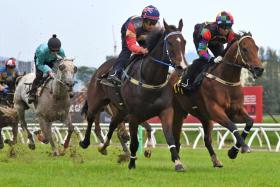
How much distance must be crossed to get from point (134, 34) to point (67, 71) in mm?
2839

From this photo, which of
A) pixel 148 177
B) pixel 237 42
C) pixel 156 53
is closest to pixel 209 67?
pixel 237 42

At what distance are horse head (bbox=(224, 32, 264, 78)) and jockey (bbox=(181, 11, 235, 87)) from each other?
11.2 inches

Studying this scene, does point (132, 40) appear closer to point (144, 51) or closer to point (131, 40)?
point (131, 40)

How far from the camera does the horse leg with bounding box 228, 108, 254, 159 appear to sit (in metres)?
11.0

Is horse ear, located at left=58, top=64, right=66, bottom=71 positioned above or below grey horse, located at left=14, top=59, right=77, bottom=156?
above

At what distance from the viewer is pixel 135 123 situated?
1105cm

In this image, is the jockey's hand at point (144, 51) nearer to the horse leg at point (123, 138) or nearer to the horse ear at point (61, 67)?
the horse leg at point (123, 138)

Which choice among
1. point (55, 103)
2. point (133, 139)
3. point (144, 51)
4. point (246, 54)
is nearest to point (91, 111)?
point (55, 103)

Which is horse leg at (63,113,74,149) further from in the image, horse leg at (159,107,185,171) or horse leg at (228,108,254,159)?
horse leg at (228,108,254,159)

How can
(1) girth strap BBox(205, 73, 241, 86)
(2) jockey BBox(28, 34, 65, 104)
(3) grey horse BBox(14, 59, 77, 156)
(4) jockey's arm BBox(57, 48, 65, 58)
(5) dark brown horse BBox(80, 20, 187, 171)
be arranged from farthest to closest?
(4) jockey's arm BBox(57, 48, 65, 58) → (2) jockey BBox(28, 34, 65, 104) → (3) grey horse BBox(14, 59, 77, 156) → (1) girth strap BBox(205, 73, 241, 86) → (5) dark brown horse BBox(80, 20, 187, 171)

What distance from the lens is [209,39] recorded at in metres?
11.9

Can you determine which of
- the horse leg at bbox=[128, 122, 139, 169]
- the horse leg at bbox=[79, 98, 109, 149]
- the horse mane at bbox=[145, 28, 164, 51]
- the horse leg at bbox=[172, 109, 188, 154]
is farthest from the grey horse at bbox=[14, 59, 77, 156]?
the horse mane at bbox=[145, 28, 164, 51]

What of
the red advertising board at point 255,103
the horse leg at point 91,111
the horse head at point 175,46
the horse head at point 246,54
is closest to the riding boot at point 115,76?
the horse leg at point 91,111

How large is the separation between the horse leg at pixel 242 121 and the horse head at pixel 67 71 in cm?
394
